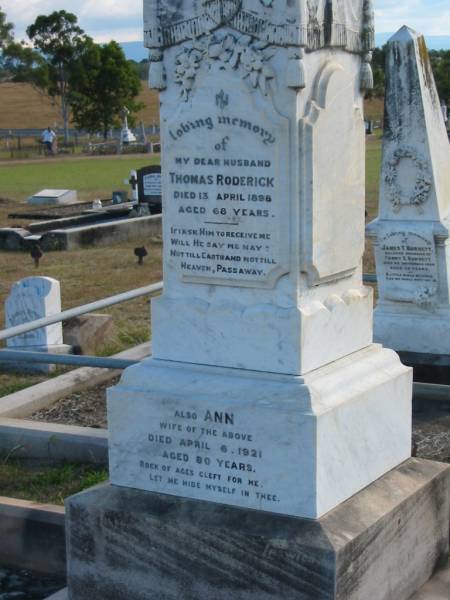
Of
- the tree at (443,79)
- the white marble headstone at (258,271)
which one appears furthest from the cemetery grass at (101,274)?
the tree at (443,79)

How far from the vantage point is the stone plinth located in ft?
12.4

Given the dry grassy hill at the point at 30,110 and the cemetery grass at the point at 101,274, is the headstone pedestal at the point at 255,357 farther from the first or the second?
the dry grassy hill at the point at 30,110

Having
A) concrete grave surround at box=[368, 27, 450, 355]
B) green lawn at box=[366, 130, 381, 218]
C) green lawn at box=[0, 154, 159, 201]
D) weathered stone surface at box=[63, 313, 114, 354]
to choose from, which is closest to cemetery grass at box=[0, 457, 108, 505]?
weathered stone surface at box=[63, 313, 114, 354]

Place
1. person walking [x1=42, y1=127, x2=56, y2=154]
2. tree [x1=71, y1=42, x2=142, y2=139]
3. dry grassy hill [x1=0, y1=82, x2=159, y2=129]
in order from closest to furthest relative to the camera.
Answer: person walking [x1=42, y1=127, x2=56, y2=154]
tree [x1=71, y1=42, x2=142, y2=139]
dry grassy hill [x1=0, y1=82, x2=159, y2=129]

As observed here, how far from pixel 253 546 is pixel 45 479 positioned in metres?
2.41

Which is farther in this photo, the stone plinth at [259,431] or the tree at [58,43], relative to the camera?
the tree at [58,43]

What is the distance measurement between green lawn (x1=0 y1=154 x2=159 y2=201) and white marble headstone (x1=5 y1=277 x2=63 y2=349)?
1683 cm

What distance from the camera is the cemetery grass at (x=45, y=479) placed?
5.57 metres

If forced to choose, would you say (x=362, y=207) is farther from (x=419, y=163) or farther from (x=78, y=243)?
(x=78, y=243)

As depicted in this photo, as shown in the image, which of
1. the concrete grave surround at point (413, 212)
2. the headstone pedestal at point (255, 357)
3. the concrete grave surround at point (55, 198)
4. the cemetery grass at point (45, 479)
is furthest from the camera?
the concrete grave surround at point (55, 198)

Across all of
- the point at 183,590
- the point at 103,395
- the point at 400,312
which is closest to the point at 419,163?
the point at 400,312

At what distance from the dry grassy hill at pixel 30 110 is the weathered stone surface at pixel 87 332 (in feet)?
217

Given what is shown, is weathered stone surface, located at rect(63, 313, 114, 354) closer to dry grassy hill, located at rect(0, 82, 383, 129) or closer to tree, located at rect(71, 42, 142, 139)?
tree, located at rect(71, 42, 142, 139)

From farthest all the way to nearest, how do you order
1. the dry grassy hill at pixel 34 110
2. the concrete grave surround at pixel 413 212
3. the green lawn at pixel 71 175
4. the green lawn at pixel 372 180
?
the dry grassy hill at pixel 34 110 < the green lawn at pixel 71 175 < the green lawn at pixel 372 180 < the concrete grave surround at pixel 413 212
